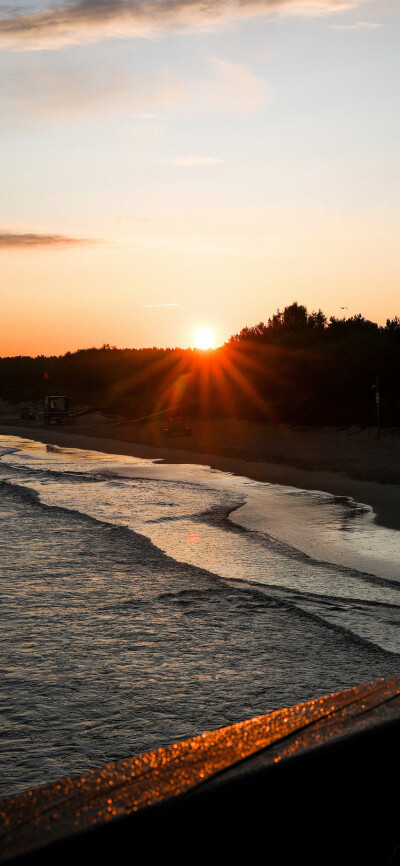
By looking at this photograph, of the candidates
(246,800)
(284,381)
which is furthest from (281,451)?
(246,800)

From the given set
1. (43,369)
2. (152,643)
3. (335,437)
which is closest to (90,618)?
(152,643)

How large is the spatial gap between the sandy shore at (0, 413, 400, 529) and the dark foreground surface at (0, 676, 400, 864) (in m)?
12.3

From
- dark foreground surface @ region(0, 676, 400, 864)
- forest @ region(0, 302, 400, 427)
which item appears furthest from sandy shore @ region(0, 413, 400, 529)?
dark foreground surface @ region(0, 676, 400, 864)

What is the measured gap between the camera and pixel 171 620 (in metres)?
7.36

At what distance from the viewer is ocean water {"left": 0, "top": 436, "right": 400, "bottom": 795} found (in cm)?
502

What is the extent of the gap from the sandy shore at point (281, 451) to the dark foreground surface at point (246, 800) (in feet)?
40.3

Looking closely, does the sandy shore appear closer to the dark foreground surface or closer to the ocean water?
the ocean water

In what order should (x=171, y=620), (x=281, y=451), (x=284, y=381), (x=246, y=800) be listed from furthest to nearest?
(x=284, y=381) < (x=281, y=451) < (x=171, y=620) < (x=246, y=800)

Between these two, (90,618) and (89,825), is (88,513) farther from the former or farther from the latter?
(89,825)

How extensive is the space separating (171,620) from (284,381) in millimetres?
30713

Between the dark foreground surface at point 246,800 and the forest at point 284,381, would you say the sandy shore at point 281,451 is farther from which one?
the dark foreground surface at point 246,800

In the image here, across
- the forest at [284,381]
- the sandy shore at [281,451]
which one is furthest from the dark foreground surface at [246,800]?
the forest at [284,381]

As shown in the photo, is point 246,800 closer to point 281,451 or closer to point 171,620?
point 171,620

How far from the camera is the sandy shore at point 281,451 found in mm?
18500
